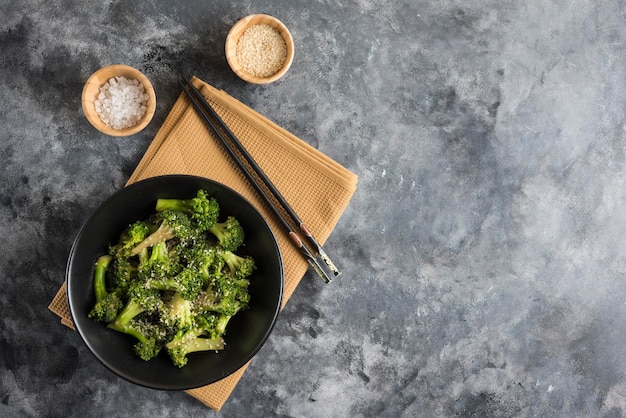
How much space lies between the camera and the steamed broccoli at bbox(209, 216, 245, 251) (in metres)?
2.61

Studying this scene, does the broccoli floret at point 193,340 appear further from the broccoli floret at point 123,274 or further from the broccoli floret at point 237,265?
the broccoli floret at point 123,274

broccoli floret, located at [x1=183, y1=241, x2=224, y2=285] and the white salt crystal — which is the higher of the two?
the white salt crystal

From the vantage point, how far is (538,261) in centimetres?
309

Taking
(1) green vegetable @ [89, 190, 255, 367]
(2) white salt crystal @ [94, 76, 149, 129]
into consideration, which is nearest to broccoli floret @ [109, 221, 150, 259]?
(1) green vegetable @ [89, 190, 255, 367]

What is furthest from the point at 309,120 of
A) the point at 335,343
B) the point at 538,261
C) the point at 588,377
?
the point at 588,377

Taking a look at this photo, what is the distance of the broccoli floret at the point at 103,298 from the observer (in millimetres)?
2553

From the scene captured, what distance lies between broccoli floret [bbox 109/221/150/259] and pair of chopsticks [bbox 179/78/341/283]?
0.55 m

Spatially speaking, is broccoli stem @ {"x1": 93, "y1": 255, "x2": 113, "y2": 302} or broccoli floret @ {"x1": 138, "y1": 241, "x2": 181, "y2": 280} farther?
broccoli stem @ {"x1": 93, "y1": 255, "x2": 113, "y2": 302}

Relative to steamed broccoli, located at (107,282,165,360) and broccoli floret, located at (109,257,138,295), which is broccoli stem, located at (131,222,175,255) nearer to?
broccoli floret, located at (109,257,138,295)

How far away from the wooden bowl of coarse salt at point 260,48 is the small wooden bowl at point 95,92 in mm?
454

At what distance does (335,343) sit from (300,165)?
3.18ft

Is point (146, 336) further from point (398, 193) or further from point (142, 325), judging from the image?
point (398, 193)

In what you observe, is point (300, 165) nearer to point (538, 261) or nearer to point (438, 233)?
point (438, 233)

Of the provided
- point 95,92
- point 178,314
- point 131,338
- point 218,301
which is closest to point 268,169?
point 218,301
